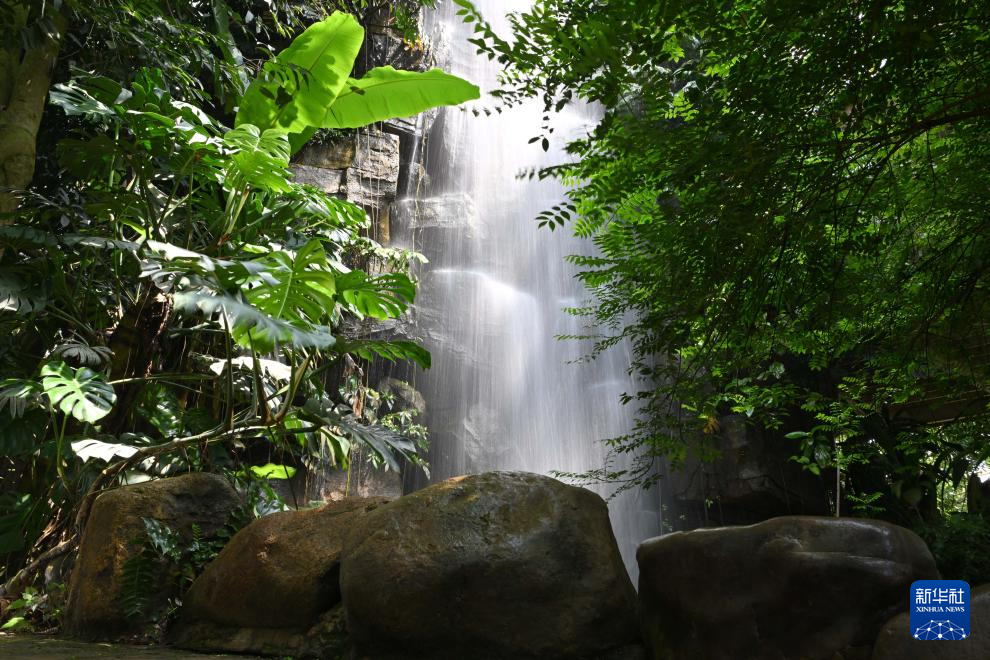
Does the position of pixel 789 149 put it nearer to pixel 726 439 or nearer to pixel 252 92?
pixel 252 92

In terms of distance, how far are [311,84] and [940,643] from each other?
4794 millimetres

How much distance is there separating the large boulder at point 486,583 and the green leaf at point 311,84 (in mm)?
3068

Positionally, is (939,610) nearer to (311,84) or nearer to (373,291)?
(373,291)

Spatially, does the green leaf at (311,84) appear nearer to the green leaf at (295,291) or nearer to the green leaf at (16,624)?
the green leaf at (295,291)

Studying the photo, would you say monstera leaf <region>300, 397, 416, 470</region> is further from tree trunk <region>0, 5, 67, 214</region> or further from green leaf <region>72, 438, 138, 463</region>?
tree trunk <region>0, 5, 67, 214</region>

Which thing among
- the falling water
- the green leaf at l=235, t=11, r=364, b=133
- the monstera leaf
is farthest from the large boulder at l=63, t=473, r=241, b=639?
the falling water

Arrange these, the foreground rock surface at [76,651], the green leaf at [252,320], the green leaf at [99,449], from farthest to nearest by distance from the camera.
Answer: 1. the green leaf at [99,449]
2. the foreground rock surface at [76,651]
3. the green leaf at [252,320]

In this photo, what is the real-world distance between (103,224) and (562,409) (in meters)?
9.43

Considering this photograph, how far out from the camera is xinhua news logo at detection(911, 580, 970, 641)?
2.57m

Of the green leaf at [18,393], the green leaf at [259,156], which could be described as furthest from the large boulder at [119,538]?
the green leaf at [259,156]

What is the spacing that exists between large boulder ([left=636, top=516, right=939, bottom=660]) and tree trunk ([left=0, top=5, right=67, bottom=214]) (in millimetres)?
4294

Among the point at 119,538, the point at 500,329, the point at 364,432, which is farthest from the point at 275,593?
the point at 500,329

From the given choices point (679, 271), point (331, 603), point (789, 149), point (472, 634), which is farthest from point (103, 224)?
point (789, 149)

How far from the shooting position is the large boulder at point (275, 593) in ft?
11.6
